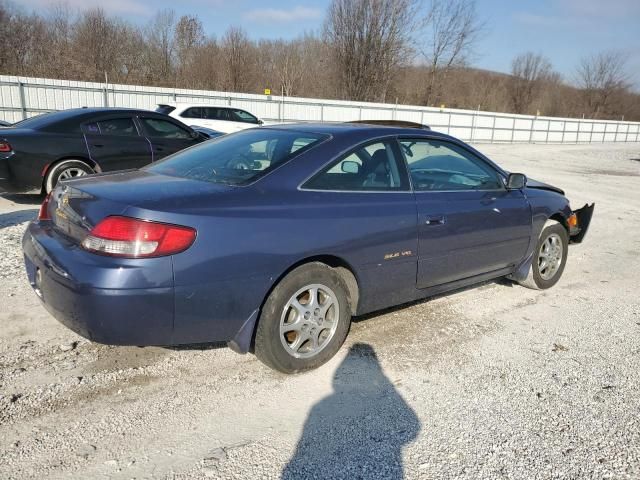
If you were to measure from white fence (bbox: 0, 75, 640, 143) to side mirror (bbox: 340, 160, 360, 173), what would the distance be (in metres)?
18.2

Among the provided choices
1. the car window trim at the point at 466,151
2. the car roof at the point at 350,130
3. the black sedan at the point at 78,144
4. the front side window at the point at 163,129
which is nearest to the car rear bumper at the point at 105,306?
the car roof at the point at 350,130

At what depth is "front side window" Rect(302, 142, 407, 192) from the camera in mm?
3234

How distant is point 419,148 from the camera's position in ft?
13.0

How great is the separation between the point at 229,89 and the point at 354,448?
111 feet

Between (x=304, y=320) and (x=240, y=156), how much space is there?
3.93 feet

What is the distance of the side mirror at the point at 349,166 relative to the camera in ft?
11.0

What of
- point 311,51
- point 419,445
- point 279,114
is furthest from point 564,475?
point 311,51

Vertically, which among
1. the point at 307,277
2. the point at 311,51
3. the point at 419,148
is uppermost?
the point at 311,51

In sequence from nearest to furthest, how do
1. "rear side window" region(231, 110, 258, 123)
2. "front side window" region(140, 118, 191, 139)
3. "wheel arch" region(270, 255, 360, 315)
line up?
"wheel arch" region(270, 255, 360, 315), "front side window" region(140, 118, 191, 139), "rear side window" region(231, 110, 258, 123)

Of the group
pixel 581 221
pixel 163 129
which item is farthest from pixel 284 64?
pixel 581 221

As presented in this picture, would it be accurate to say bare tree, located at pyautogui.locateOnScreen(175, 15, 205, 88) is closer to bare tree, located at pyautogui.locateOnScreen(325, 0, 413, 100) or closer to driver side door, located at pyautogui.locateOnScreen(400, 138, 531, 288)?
bare tree, located at pyautogui.locateOnScreen(325, 0, 413, 100)

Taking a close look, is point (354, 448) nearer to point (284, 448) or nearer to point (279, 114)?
point (284, 448)

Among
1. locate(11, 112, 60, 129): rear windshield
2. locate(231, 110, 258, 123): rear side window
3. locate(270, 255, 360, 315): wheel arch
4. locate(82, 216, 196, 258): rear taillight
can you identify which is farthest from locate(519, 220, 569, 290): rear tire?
locate(231, 110, 258, 123): rear side window

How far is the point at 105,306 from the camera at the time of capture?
2508 millimetres
